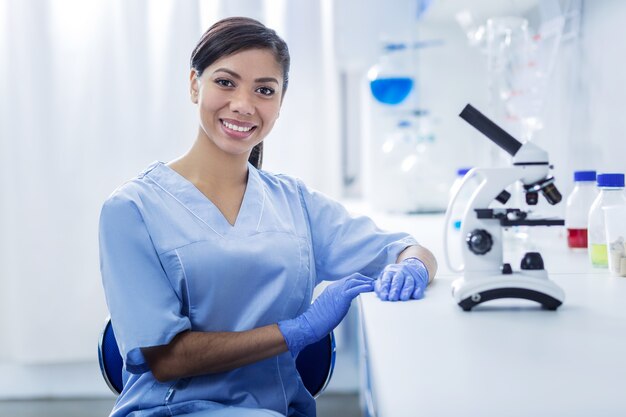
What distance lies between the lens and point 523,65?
1908 millimetres

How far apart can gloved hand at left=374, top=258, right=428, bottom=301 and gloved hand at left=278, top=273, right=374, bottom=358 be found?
0.05 meters

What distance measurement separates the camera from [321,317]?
108 centimetres

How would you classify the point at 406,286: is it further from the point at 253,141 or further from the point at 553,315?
the point at 253,141

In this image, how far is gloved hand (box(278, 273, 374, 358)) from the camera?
1.06m

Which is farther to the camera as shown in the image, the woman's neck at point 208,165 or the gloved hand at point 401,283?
the woman's neck at point 208,165

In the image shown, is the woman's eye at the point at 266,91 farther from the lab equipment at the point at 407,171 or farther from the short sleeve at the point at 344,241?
the lab equipment at the point at 407,171

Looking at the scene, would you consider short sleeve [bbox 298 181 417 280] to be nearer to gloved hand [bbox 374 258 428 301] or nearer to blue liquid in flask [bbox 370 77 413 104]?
gloved hand [bbox 374 258 428 301]

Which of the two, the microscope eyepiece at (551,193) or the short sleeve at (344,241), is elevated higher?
the microscope eyepiece at (551,193)

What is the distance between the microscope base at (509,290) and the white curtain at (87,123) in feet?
4.19

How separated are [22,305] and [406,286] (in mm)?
1691

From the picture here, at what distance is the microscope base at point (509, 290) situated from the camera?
933 mm

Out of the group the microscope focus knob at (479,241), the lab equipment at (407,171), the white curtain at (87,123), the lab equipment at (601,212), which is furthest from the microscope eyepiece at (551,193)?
the lab equipment at (407,171)

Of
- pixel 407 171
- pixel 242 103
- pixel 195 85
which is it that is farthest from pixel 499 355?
pixel 407 171

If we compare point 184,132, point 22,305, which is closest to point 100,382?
point 22,305
